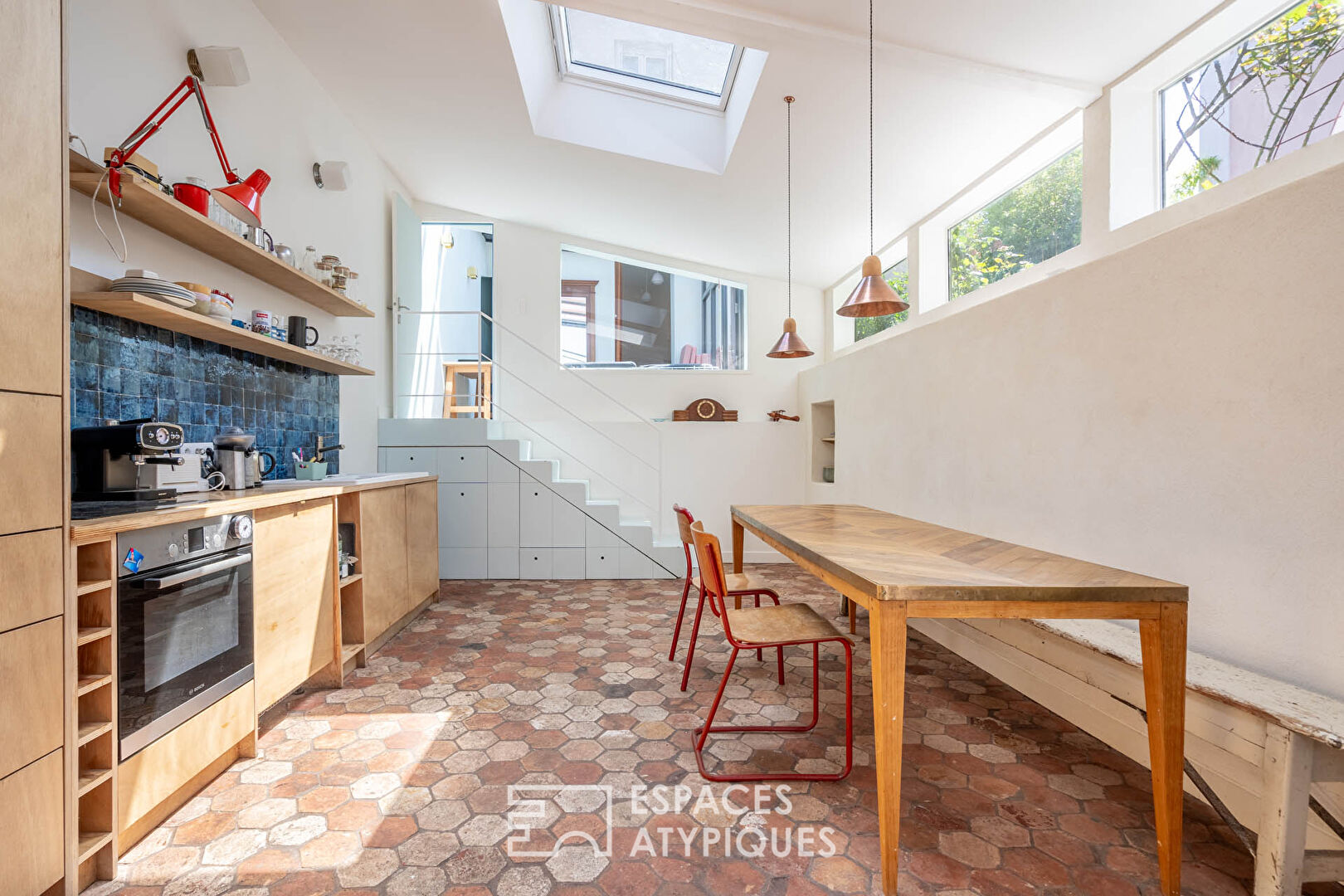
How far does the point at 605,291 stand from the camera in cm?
646

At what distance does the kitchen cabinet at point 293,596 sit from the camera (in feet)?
7.25

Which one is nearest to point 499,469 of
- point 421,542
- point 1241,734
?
point 421,542

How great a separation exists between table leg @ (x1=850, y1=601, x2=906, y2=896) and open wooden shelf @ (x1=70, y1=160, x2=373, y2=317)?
9.48 feet

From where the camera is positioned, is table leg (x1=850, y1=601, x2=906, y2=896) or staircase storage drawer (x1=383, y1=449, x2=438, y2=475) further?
staircase storage drawer (x1=383, y1=449, x2=438, y2=475)

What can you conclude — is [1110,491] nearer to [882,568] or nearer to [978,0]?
[882,568]

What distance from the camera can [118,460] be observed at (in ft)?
6.14

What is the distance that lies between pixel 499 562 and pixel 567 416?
1.76 m

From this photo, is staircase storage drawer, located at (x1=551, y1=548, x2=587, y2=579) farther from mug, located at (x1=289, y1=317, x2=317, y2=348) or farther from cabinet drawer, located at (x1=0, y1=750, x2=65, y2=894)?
cabinet drawer, located at (x1=0, y1=750, x2=65, y2=894)

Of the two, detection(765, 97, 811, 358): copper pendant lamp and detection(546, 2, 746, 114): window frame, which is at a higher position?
detection(546, 2, 746, 114): window frame

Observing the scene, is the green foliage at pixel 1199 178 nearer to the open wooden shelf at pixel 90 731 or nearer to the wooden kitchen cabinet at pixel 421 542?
the open wooden shelf at pixel 90 731

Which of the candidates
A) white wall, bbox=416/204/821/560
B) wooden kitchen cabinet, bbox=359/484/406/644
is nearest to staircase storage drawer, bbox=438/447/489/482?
white wall, bbox=416/204/821/560

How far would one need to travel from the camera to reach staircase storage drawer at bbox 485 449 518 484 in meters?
5.13

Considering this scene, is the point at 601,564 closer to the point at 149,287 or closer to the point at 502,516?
the point at 502,516

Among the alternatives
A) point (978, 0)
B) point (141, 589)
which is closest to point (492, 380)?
point (141, 589)
